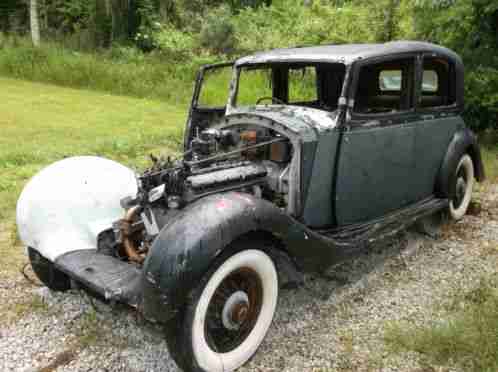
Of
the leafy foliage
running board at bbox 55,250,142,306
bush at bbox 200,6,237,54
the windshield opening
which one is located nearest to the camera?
running board at bbox 55,250,142,306

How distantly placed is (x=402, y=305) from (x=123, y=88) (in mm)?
11057

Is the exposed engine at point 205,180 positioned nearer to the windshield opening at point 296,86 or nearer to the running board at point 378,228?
the running board at point 378,228

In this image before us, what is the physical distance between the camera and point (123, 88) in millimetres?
12617

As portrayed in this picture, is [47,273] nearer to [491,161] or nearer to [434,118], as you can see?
[434,118]

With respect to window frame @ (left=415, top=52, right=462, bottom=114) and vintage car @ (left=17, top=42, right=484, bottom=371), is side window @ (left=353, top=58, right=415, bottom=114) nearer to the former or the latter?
vintage car @ (left=17, top=42, right=484, bottom=371)

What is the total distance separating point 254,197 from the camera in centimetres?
251

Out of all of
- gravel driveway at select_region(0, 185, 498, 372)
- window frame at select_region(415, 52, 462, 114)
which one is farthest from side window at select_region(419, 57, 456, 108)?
gravel driveway at select_region(0, 185, 498, 372)

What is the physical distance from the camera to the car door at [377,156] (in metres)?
3.21

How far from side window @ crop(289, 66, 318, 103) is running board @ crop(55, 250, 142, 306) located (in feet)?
7.53

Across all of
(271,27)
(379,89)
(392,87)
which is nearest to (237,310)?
(379,89)

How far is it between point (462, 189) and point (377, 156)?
1.73 metres

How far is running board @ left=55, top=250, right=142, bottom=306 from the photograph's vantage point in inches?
92.4

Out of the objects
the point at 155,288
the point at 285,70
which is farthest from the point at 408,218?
the point at 155,288

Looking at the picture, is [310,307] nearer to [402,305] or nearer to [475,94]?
[402,305]
